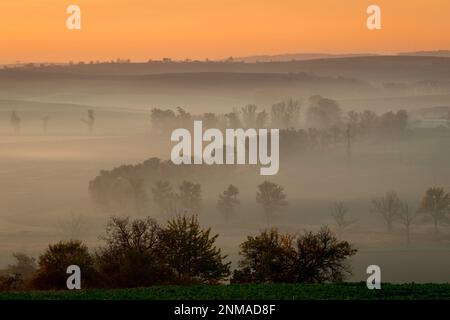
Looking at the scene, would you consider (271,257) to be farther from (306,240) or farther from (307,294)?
(307,294)

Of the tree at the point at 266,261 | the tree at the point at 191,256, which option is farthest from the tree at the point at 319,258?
the tree at the point at 191,256

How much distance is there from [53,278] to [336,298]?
28.0 m

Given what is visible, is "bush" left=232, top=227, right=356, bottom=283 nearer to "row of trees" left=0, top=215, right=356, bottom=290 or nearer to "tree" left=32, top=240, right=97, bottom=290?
"row of trees" left=0, top=215, right=356, bottom=290

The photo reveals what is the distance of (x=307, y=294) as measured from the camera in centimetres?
5169

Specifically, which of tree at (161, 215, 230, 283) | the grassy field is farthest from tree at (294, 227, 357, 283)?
the grassy field

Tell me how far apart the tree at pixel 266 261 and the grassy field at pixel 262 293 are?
1484cm

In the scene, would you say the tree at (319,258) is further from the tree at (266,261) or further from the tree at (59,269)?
the tree at (59,269)

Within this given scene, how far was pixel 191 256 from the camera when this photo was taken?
7638cm

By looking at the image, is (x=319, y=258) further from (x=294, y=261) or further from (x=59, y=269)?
(x=59, y=269)
